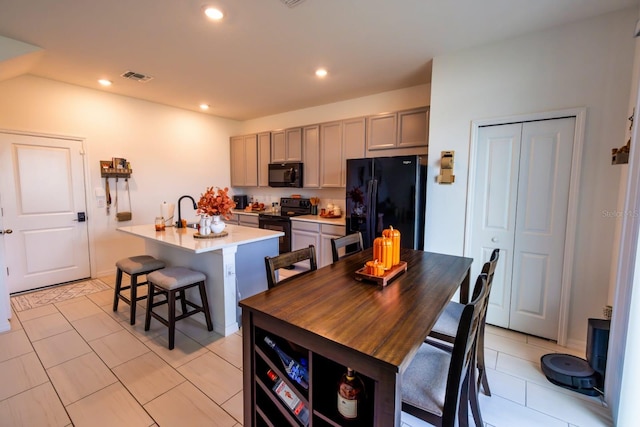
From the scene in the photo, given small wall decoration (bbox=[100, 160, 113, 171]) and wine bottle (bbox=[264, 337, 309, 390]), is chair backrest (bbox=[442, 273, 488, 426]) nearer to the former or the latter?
wine bottle (bbox=[264, 337, 309, 390])

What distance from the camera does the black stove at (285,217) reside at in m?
4.54

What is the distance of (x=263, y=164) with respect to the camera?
17.2 ft

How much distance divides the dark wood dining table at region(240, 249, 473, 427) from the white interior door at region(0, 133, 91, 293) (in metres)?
3.89

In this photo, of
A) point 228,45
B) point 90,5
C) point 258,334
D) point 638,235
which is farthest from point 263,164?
point 638,235

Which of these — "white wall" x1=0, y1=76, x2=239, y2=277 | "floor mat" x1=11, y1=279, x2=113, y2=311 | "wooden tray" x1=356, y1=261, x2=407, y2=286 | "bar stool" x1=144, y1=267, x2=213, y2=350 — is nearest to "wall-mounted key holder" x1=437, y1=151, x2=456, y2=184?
"wooden tray" x1=356, y1=261, x2=407, y2=286

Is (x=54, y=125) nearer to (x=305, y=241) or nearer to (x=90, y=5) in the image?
(x=90, y=5)

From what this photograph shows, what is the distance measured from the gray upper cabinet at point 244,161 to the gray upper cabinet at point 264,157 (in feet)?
0.35

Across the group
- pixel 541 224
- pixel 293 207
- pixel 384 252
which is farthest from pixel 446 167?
pixel 293 207

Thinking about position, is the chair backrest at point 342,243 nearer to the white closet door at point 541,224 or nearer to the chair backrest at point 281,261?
the chair backrest at point 281,261

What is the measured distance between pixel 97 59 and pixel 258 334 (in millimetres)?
3460

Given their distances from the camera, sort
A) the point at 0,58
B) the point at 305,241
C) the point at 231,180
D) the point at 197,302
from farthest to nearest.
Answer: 1. the point at 231,180
2. the point at 305,241
3. the point at 197,302
4. the point at 0,58

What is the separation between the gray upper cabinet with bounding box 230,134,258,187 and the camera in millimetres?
5355

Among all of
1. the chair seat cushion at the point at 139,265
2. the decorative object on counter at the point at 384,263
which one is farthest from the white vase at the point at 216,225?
the decorative object on counter at the point at 384,263

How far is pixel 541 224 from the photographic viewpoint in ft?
8.21
